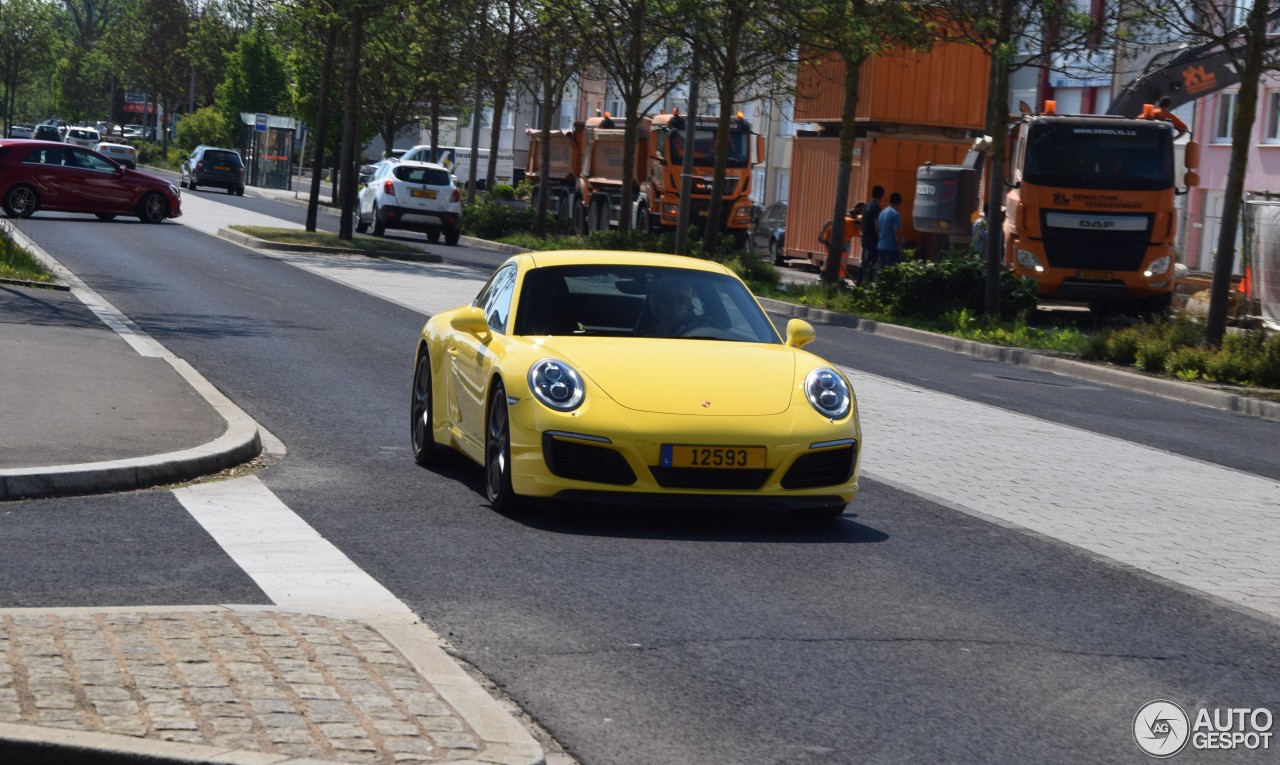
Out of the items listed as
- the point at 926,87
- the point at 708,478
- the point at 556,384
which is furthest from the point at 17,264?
the point at 926,87

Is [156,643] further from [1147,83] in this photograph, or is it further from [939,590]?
[1147,83]

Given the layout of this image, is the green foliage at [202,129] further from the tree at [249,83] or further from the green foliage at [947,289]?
the green foliage at [947,289]

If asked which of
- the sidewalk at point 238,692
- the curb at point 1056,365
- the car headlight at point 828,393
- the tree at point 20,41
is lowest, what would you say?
the sidewalk at point 238,692

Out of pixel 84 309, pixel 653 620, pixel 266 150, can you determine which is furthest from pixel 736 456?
pixel 266 150

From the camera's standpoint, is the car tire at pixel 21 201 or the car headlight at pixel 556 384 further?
the car tire at pixel 21 201

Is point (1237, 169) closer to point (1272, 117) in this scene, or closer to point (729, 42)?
point (729, 42)

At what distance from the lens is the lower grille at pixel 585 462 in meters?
8.35

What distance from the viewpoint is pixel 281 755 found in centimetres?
441

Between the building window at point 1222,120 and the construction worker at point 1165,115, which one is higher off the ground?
the building window at point 1222,120

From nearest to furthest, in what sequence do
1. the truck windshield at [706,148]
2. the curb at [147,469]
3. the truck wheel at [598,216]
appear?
the curb at [147,469]
the truck windshield at [706,148]
the truck wheel at [598,216]

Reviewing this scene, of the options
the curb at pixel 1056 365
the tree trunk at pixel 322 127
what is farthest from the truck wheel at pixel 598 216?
the curb at pixel 1056 365

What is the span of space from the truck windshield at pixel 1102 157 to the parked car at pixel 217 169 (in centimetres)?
4715

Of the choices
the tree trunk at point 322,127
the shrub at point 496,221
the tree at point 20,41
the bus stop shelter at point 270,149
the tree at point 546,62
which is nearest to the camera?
the tree trunk at point 322,127

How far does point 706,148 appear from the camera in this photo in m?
44.2
